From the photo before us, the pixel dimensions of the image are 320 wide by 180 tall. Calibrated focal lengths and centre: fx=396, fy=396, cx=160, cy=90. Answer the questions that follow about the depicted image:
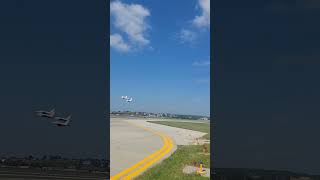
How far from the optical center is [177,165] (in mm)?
16031

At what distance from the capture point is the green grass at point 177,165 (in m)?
13.8

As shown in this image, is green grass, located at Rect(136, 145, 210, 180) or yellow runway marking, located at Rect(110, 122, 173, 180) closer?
yellow runway marking, located at Rect(110, 122, 173, 180)

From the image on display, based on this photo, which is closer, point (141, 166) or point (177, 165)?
point (141, 166)

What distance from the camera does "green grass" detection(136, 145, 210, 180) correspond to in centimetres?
1380

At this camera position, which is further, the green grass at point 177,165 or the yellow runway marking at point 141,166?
the green grass at point 177,165
